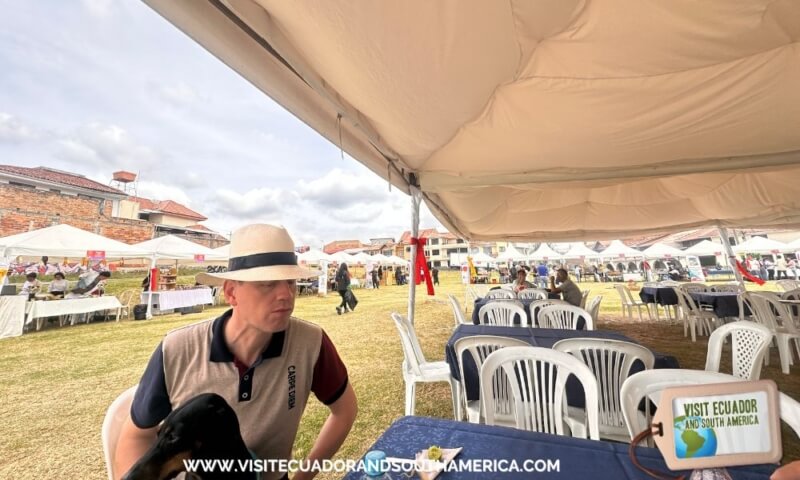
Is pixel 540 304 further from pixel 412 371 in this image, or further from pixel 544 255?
pixel 544 255

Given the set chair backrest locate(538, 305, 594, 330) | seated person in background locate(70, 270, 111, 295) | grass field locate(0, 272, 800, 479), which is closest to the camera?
grass field locate(0, 272, 800, 479)

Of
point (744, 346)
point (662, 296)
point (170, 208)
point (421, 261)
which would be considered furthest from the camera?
point (170, 208)

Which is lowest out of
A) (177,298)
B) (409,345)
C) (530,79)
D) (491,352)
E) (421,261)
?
(177,298)

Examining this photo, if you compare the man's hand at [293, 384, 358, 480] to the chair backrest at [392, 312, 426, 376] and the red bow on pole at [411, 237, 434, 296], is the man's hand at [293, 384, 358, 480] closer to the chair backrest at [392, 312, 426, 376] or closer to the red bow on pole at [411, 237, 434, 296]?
the chair backrest at [392, 312, 426, 376]

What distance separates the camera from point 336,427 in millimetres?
1363

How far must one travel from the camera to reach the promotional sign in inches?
28.0

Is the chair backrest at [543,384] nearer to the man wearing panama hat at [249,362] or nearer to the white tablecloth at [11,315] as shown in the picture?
the man wearing panama hat at [249,362]

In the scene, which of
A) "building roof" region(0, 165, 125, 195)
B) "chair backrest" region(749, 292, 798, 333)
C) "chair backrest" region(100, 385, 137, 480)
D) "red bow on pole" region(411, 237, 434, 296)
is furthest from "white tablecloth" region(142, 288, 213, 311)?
"chair backrest" region(749, 292, 798, 333)

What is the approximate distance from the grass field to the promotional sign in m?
2.34

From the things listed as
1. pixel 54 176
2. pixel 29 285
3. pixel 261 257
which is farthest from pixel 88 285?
pixel 54 176

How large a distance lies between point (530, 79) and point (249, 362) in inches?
82.7

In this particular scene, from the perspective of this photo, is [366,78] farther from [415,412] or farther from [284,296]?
[415,412]

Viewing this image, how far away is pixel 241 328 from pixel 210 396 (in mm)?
355

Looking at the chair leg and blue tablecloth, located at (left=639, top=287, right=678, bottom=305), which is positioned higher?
blue tablecloth, located at (left=639, top=287, right=678, bottom=305)
